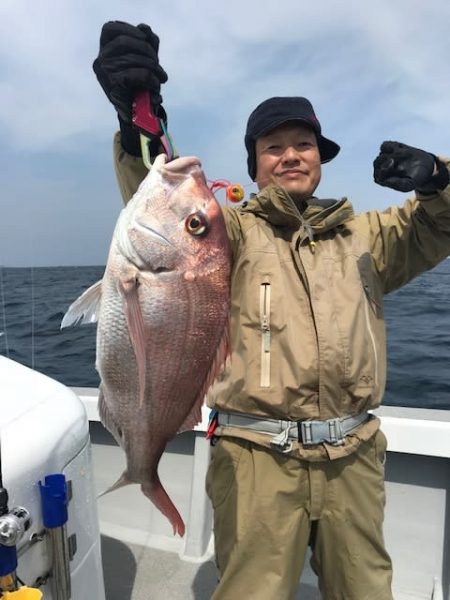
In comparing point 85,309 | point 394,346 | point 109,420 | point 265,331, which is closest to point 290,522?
point 265,331

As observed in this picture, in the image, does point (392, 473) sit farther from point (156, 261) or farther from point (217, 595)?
point (156, 261)

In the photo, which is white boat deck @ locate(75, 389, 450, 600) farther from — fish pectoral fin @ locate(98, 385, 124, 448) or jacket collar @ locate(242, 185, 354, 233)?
fish pectoral fin @ locate(98, 385, 124, 448)

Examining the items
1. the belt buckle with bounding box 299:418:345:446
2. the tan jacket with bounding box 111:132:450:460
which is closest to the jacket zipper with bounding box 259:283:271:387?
the tan jacket with bounding box 111:132:450:460

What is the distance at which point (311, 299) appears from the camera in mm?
2117

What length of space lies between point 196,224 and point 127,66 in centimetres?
54

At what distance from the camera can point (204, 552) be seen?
141 inches

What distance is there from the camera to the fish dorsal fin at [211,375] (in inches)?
65.1

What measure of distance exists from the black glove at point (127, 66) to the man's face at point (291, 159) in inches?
28.4

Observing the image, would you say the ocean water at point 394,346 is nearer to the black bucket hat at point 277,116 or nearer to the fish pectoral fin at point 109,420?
the black bucket hat at point 277,116

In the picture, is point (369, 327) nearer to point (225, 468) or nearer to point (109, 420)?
point (225, 468)

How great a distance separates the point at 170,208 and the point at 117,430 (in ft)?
2.37

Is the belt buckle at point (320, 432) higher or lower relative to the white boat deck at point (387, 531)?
higher

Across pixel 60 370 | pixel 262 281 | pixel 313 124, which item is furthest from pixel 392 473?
pixel 60 370

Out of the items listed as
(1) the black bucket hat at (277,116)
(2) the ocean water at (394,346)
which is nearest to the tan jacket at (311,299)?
(1) the black bucket hat at (277,116)
